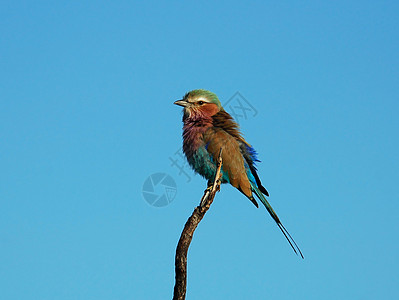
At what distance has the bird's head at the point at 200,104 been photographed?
25.8 ft

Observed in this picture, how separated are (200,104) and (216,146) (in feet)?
3.05

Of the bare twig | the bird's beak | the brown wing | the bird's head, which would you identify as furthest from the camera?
the bird's beak

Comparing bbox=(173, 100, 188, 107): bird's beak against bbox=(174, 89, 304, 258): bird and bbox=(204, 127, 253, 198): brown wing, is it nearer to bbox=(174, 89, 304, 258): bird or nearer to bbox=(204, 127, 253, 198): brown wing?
bbox=(174, 89, 304, 258): bird

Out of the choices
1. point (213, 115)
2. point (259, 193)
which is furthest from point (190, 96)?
point (259, 193)

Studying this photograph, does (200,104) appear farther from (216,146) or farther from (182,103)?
Answer: (216,146)

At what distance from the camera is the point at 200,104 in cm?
793

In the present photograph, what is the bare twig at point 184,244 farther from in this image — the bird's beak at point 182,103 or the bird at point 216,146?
the bird's beak at point 182,103

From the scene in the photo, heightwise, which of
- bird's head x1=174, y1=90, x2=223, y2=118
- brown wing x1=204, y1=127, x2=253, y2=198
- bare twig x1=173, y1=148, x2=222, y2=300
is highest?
bird's head x1=174, y1=90, x2=223, y2=118

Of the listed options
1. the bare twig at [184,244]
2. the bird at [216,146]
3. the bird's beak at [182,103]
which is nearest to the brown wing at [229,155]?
the bird at [216,146]

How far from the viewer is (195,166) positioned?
7.57m

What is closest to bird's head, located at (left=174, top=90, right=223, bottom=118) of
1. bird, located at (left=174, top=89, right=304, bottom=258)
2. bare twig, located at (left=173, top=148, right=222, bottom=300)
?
bird, located at (left=174, top=89, right=304, bottom=258)

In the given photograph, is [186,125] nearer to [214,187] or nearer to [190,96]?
[190,96]

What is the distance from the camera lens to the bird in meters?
7.39

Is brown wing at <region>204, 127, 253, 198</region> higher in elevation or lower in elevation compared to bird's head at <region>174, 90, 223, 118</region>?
lower
